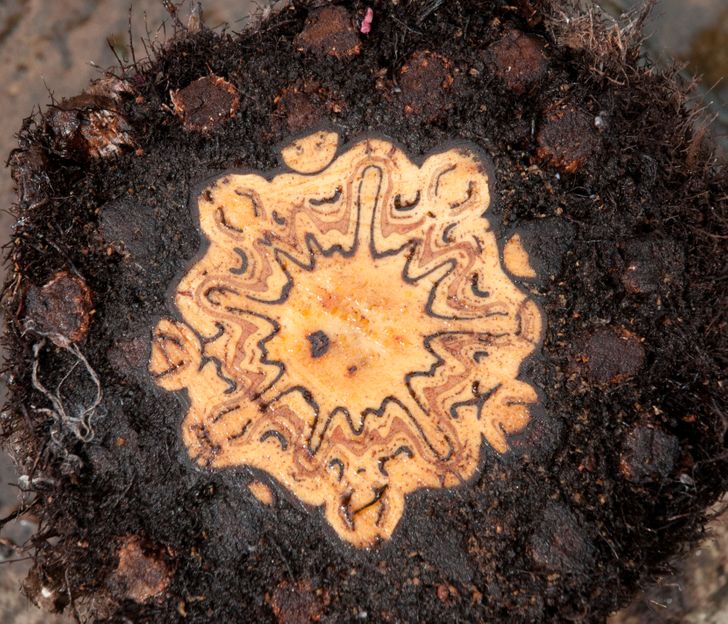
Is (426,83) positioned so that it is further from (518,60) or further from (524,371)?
(524,371)

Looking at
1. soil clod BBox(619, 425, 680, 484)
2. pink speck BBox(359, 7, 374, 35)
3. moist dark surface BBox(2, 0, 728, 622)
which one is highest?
pink speck BBox(359, 7, 374, 35)

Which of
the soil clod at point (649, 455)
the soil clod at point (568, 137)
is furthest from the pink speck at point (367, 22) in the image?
the soil clod at point (649, 455)

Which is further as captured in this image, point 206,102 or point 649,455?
point 206,102

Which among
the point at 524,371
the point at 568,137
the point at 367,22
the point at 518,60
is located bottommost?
the point at 524,371

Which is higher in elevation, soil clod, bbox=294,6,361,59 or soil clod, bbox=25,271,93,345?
soil clod, bbox=294,6,361,59

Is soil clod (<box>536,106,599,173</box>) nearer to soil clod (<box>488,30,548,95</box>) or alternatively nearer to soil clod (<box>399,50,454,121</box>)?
soil clod (<box>488,30,548,95</box>)

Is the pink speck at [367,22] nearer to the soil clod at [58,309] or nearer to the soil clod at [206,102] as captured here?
the soil clod at [206,102]

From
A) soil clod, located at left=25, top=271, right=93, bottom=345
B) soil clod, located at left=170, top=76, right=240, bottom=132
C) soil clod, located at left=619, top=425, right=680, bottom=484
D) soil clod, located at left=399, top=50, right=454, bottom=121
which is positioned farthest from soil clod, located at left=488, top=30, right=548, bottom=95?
soil clod, located at left=25, top=271, right=93, bottom=345

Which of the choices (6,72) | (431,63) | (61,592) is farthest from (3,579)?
(431,63)

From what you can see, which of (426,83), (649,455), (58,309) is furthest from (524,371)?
(58,309)

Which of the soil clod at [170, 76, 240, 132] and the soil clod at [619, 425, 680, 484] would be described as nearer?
the soil clod at [619, 425, 680, 484]
